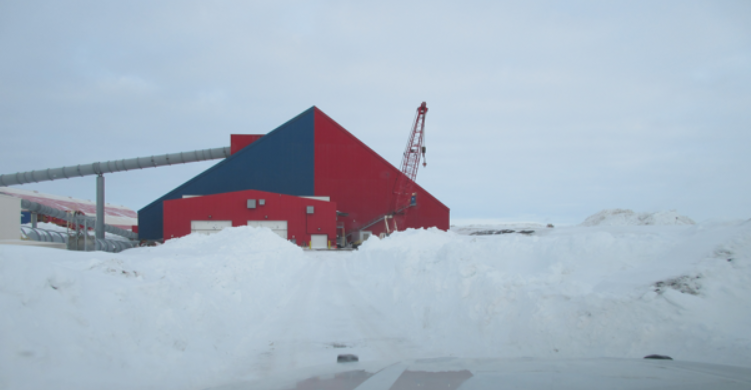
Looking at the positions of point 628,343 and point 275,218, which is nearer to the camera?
point 628,343

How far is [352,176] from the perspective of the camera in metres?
48.3

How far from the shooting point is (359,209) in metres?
48.7

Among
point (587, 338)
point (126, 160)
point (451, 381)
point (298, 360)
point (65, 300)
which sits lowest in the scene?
point (298, 360)

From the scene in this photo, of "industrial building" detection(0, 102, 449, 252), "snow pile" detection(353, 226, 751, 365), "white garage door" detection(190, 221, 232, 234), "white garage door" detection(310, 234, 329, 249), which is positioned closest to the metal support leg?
"industrial building" detection(0, 102, 449, 252)

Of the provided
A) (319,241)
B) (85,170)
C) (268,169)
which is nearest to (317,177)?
(268,169)

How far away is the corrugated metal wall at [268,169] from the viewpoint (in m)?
47.5

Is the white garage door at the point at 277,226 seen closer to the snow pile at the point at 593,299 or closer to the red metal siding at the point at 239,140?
the red metal siding at the point at 239,140

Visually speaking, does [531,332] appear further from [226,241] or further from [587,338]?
[226,241]

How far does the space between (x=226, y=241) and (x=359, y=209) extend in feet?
90.9

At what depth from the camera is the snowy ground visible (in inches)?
196

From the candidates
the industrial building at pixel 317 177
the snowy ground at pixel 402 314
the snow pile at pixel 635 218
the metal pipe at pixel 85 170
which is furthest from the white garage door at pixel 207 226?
the snow pile at pixel 635 218

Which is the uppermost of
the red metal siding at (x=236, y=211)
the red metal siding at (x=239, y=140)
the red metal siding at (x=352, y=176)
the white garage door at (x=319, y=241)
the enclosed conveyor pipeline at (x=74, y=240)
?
the red metal siding at (x=239, y=140)

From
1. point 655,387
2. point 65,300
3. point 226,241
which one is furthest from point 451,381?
point 226,241

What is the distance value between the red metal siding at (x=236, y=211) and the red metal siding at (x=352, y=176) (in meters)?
6.66
